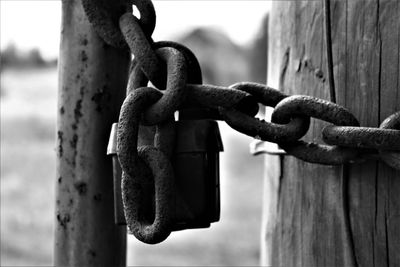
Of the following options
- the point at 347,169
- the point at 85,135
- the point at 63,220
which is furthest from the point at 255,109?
the point at 63,220

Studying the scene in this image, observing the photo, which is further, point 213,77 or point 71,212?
point 213,77

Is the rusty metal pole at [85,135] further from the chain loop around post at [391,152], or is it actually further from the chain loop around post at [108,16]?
the chain loop around post at [391,152]

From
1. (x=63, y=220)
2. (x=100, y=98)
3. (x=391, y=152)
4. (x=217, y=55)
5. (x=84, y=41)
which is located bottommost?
(x=63, y=220)

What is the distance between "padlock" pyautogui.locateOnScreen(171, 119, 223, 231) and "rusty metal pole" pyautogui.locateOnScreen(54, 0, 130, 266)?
17 centimetres

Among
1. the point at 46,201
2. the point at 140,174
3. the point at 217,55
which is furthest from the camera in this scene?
the point at 217,55

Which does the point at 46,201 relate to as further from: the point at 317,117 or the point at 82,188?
the point at 317,117

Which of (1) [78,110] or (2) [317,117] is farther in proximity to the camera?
(1) [78,110]

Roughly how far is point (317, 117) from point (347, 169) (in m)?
0.15

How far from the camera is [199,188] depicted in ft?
3.73

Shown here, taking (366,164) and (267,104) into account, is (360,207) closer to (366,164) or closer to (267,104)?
(366,164)

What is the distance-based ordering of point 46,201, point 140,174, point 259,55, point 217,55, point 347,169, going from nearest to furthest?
point 140,174, point 347,169, point 46,201, point 259,55, point 217,55

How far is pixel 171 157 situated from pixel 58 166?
25 centimetres

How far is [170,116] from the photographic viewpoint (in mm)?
1086

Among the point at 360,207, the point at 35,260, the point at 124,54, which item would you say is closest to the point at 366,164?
the point at 360,207
